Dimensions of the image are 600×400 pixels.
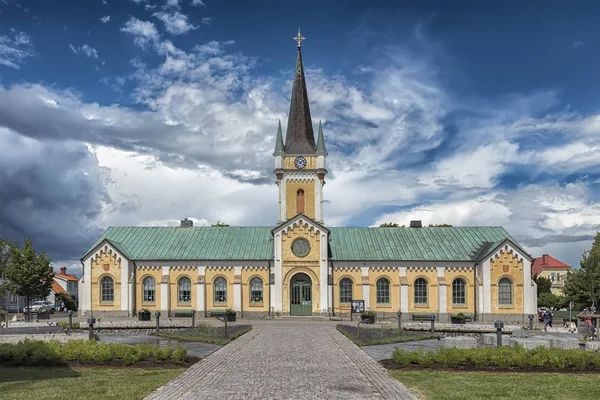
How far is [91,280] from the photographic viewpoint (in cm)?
5281

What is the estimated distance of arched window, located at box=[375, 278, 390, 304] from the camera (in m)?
52.8

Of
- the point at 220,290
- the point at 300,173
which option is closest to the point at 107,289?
the point at 220,290

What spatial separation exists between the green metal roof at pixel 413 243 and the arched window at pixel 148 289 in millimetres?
15218

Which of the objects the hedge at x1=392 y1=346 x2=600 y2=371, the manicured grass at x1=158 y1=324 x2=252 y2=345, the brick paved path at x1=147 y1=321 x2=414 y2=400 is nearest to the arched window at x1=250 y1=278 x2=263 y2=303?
the manicured grass at x1=158 y1=324 x2=252 y2=345

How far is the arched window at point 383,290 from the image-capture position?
173 ft

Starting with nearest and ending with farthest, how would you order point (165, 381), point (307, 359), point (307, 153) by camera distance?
point (165, 381) → point (307, 359) → point (307, 153)

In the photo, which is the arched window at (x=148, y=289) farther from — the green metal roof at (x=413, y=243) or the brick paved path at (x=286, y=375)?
the brick paved path at (x=286, y=375)

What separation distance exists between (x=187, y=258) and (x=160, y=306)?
449cm

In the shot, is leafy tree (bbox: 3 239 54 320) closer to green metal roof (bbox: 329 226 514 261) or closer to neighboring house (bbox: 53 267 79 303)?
green metal roof (bbox: 329 226 514 261)

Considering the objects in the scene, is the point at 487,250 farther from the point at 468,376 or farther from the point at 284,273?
the point at 468,376

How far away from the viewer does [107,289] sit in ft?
174

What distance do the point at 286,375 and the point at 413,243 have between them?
37465mm

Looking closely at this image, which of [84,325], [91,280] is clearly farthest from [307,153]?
[84,325]

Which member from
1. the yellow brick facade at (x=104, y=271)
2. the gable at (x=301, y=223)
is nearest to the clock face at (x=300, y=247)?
the gable at (x=301, y=223)
